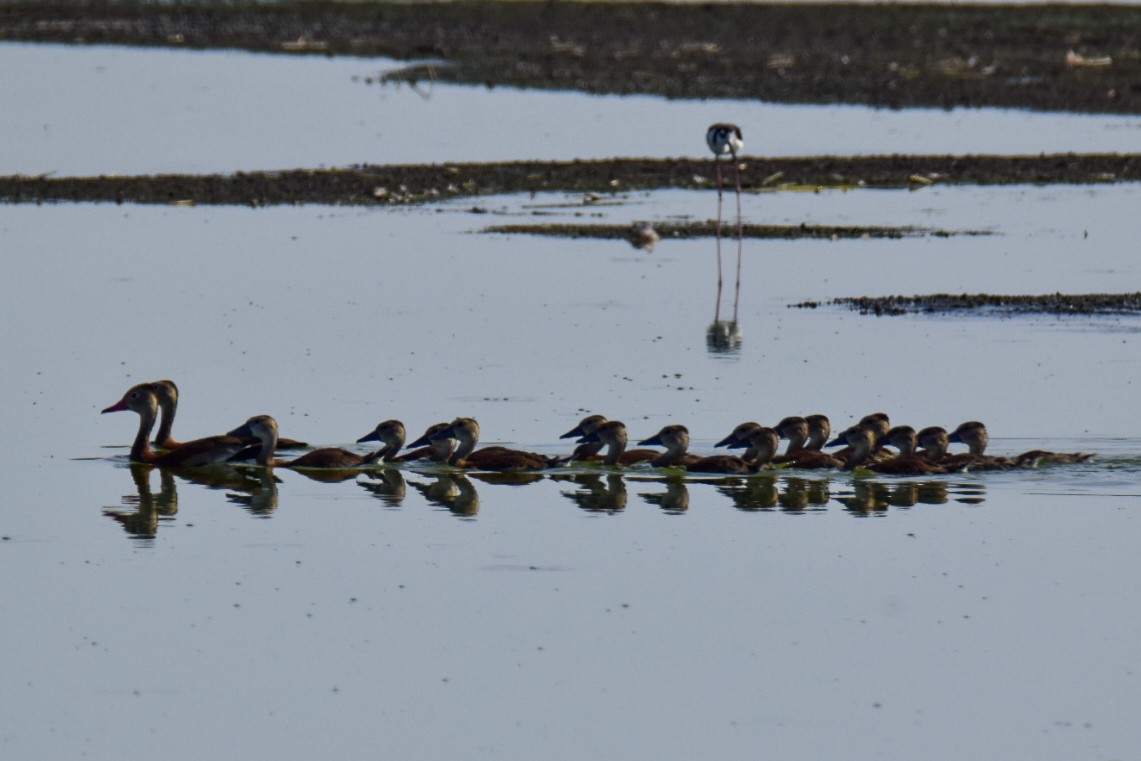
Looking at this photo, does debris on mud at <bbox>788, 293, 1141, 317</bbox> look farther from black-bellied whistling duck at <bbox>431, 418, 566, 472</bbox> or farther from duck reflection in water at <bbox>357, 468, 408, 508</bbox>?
duck reflection in water at <bbox>357, 468, 408, 508</bbox>

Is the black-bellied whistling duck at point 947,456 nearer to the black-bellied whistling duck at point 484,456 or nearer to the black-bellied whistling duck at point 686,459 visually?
the black-bellied whistling duck at point 686,459

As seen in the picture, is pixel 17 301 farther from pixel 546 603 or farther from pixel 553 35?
pixel 553 35

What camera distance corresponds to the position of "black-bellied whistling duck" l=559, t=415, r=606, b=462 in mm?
14062

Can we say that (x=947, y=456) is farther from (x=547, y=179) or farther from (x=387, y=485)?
(x=547, y=179)

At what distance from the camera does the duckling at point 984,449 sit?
13.6 metres

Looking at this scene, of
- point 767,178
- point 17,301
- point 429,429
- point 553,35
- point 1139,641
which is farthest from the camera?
point 553,35

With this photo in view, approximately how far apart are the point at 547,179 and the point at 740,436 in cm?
1744

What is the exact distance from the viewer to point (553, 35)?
55781 millimetres

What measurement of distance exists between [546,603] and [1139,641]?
2.72m

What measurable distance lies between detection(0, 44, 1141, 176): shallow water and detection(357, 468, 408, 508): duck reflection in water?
18.8 m

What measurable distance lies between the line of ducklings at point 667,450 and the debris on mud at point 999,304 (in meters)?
6.12

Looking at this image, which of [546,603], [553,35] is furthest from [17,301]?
[553,35]

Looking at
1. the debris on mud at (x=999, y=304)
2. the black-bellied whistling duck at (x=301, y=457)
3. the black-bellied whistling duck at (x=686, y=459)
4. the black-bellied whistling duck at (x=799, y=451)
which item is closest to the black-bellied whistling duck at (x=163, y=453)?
the black-bellied whistling duck at (x=301, y=457)

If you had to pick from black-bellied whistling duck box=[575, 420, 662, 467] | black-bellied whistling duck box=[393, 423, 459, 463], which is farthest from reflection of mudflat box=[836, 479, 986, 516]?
black-bellied whistling duck box=[393, 423, 459, 463]
